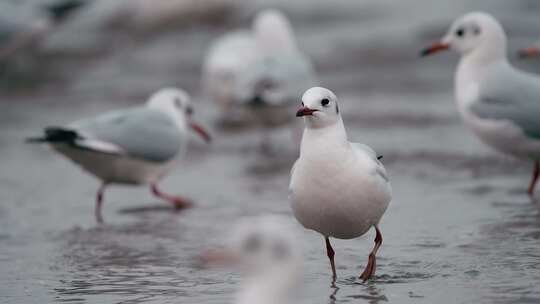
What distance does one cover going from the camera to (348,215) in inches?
202

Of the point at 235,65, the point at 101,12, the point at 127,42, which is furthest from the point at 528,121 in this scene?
the point at 101,12

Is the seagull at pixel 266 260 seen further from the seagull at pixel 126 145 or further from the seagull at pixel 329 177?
the seagull at pixel 126 145

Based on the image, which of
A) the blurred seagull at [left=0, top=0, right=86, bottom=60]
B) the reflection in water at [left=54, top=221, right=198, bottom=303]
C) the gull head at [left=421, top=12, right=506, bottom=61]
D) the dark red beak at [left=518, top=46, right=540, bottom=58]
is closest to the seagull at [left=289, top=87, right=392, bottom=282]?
the reflection in water at [left=54, top=221, right=198, bottom=303]

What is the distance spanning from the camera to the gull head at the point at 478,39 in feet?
25.9

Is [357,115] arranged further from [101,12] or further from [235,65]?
[101,12]

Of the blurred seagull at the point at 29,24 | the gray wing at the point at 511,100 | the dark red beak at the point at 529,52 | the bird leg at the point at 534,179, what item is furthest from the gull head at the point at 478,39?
the blurred seagull at the point at 29,24

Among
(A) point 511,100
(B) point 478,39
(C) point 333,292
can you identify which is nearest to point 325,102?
(C) point 333,292

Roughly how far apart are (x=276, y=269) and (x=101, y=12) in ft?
56.8

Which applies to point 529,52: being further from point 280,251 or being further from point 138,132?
point 280,251

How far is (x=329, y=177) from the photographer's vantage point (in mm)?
5051

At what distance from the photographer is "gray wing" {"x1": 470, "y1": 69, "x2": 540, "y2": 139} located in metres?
7.35

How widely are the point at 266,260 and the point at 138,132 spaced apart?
166 inches

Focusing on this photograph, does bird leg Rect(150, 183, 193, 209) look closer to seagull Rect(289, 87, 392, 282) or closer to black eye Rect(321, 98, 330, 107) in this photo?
seagull Rect(289, 87, 392, 282)

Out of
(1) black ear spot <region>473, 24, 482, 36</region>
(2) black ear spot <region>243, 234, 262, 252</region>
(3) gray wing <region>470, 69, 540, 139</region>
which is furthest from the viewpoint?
(1) black ear spot <region>473, 24, 482, 36</region>
